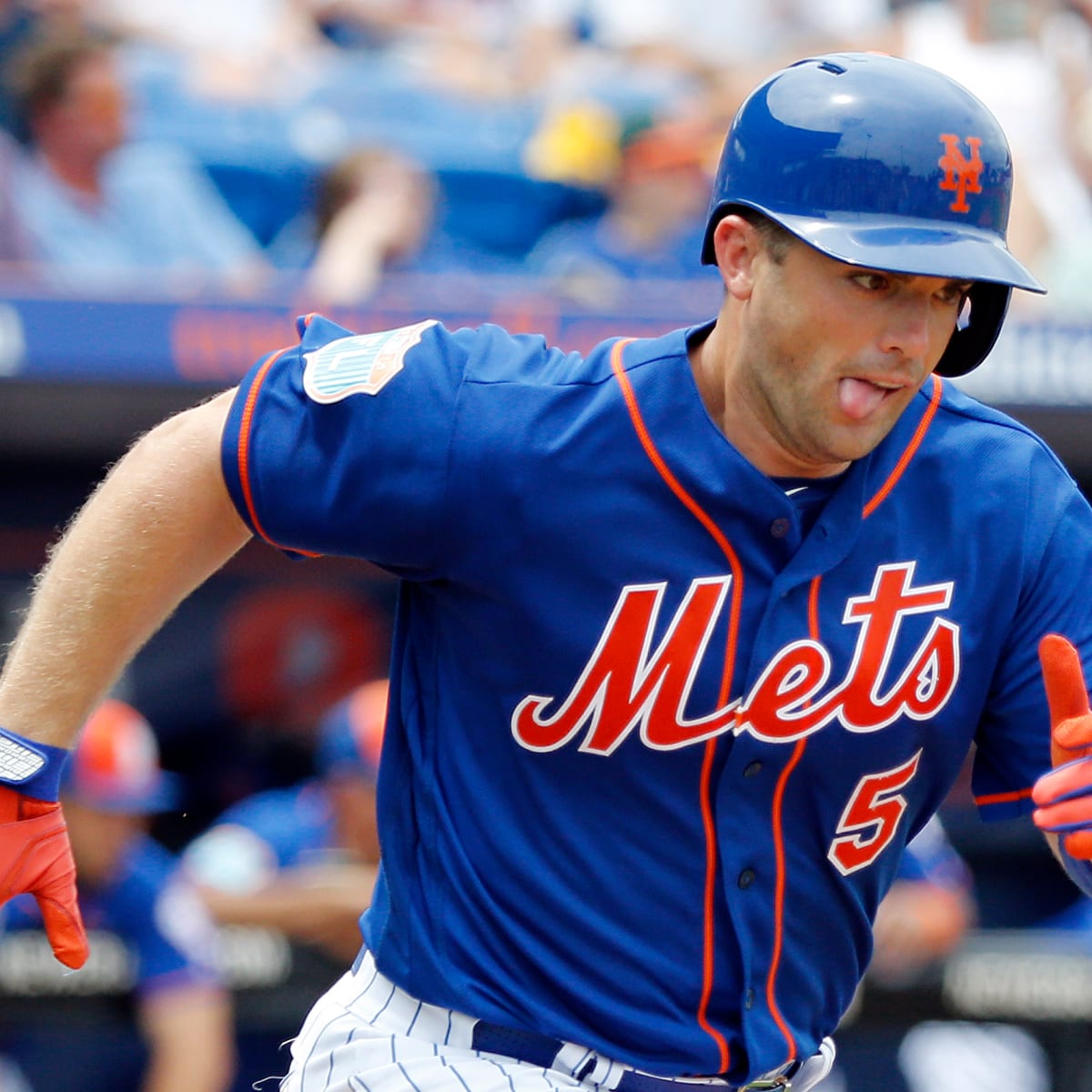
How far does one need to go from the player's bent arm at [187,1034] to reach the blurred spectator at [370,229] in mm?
1862

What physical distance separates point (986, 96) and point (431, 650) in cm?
458

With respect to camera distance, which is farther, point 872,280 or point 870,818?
point 870,818

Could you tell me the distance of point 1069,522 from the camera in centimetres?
194

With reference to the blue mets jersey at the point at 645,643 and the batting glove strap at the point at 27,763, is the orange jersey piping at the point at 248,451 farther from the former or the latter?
the batting glove strap at the point at 27,763

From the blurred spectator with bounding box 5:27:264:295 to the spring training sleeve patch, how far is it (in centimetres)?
299

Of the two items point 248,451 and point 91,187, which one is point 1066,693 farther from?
point 91,187

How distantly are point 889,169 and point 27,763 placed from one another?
3.38ft

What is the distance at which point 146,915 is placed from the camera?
397 centimetres

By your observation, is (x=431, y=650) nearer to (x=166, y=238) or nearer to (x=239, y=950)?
(x=239, y=950)

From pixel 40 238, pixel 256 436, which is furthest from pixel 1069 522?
pixel 40 238

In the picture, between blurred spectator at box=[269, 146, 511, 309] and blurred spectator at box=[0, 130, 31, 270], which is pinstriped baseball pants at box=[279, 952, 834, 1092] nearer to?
blurred spectator at box=[269, 146, 511, 309]

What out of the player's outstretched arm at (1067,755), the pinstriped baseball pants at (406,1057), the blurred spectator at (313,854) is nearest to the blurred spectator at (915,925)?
the blurred spectator at (313,854)

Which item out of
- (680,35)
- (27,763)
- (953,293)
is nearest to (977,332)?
(953,293)

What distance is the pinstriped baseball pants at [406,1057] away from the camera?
6.11 feet
